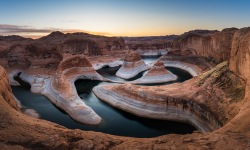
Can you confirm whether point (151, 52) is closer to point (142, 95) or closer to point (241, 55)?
point (142, 95)

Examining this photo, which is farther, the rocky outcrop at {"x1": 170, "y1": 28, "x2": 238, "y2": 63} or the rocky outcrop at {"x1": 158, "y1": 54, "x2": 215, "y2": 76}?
the rocky outcrop at {"x1": 158, "y1": 54, "x2": 215, "y2": 76}

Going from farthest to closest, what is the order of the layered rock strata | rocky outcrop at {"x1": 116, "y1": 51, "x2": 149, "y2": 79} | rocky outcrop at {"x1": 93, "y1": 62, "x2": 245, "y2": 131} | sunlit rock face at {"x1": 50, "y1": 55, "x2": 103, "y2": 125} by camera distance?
rocky outcrop at {"x1": 116, "y1": 51, "x2": 149, "y2": 79}, the layered rock strata, sunlit rock face at {"x1": 50, "y1": 55, "x2": 103, "y2": 125}, rocky outcrop at {"x1": 93, "y1": 62, "x2": 245, "y2": 131}

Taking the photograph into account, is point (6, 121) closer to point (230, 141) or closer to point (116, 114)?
point (230, 141)

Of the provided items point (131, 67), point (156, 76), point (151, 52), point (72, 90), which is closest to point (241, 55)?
point (72, 90)

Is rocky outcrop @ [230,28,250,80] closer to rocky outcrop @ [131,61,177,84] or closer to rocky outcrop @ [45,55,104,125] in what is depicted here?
rocky outcrop @ [45,55,104,125]

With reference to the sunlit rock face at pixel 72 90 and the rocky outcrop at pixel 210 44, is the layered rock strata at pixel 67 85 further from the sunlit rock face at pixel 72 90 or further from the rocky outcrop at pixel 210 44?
the rocky outcrop at pixel 210 44

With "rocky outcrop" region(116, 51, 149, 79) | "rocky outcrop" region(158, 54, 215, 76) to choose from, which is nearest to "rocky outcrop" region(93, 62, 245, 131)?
"rocky outcrop" region(116, 51, 149, 79)

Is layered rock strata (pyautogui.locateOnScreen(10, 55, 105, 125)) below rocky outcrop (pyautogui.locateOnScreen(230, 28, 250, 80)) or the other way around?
below
